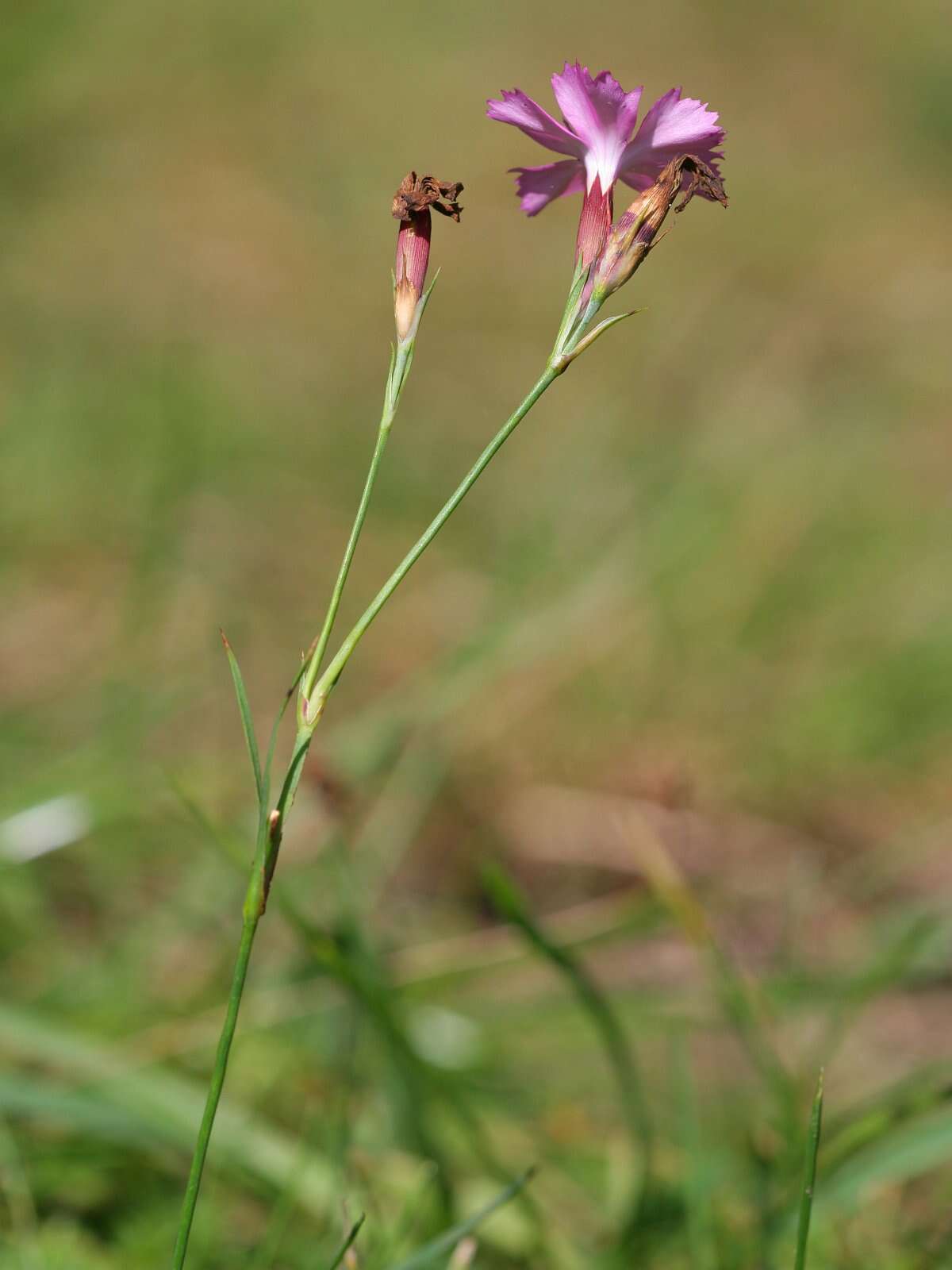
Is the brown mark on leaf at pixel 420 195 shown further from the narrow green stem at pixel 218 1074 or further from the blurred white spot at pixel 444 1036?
the blurred white spot at pixel 444 1036

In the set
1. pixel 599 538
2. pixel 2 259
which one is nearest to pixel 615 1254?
pixel 599 538

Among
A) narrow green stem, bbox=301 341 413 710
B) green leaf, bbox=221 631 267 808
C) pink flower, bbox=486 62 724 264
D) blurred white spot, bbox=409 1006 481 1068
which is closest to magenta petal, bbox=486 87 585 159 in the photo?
pink flower, bbox=486 62 724 264

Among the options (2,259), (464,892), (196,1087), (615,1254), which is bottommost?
(615,1254)

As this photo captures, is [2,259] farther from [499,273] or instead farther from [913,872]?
[913,872]

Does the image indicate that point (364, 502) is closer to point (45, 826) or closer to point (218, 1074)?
point (218, 1074)

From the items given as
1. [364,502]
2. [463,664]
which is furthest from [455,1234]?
Answer: [463,664]

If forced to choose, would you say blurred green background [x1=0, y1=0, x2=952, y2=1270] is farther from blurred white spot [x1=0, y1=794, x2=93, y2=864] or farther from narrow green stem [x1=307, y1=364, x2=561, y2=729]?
narrow green stem [x1=307, y1=364, x2=561, y2=729]
